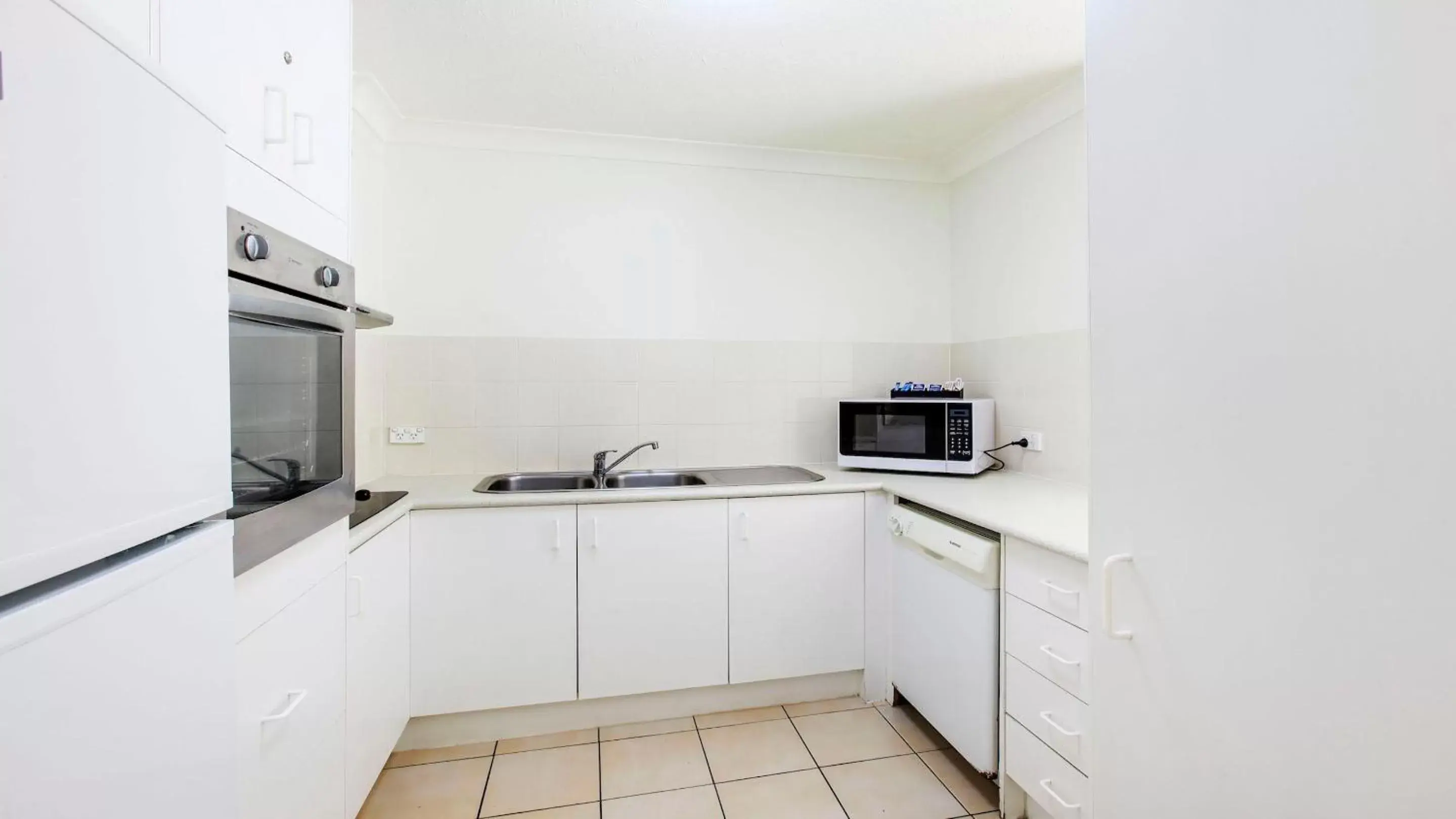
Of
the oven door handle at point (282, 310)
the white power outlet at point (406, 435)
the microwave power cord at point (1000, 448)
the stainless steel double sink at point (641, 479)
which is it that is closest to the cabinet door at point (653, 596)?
the stainless steel double sink at point (641, 479)

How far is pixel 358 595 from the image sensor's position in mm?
1524

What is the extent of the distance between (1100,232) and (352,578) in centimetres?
176

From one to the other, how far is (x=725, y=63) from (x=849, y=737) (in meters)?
2.38

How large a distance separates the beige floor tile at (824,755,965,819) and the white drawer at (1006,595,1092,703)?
1.70 ft

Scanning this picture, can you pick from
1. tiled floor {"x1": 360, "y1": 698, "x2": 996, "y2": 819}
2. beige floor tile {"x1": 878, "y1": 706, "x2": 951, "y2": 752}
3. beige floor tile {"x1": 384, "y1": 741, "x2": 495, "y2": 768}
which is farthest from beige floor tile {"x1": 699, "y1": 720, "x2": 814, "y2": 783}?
beige floor tile {"x1": 384, "y1": 741, "x2": 495, "y2": 768}

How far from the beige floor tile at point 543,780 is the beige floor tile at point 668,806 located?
3.1 inches

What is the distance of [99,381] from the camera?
0.45 meters

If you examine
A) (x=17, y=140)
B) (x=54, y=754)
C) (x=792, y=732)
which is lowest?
(x=792, y=732)

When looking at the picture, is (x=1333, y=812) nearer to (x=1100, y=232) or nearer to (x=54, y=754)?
(x=1100, y=232)

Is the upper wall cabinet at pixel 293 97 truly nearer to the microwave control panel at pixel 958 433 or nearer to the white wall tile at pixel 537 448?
the white wall tile at pixel 537 448

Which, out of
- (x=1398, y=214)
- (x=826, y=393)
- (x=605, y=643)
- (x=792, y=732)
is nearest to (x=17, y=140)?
(x=1398, y=214)

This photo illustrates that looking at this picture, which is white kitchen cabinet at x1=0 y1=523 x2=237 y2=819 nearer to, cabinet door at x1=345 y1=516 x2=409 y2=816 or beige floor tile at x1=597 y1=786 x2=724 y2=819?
cabinet door at x1=345 y1=516 x2=409 y2=816

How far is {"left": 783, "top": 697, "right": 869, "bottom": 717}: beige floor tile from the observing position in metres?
2.26

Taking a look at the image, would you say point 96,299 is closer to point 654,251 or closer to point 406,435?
point 406,435
